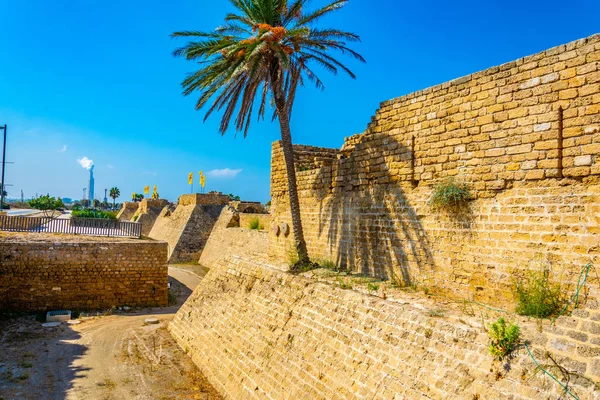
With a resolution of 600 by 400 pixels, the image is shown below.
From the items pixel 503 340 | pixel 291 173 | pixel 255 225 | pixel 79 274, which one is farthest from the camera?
pixel 255 225

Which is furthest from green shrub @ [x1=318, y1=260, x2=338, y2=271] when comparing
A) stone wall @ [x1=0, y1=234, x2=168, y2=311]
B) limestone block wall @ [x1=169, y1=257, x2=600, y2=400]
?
stone wall @ [x1=0, y1=234, x2=168, y2=311]

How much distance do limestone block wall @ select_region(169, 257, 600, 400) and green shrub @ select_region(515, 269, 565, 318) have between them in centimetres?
46

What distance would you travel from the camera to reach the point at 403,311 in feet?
→ 19.9

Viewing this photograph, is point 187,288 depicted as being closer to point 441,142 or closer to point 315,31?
Result: point 315,31

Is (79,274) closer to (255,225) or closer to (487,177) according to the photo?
(255,225)

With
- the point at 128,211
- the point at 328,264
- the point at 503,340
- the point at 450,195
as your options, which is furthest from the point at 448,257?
the point at 128,211

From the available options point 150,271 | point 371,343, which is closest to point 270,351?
point 371,343

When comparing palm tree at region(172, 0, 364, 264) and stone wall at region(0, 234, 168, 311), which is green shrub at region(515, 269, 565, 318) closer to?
palm tree at region(172, 0, 364, 264)

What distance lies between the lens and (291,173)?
1085cm

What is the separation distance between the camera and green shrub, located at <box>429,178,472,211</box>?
6.86m

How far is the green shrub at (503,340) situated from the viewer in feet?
14.8

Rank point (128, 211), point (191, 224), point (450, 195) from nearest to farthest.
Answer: point (450, 195)
point (191, 224)
point (128, 211)

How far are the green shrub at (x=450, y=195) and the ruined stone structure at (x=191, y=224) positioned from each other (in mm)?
23628

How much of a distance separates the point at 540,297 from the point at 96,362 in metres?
9.77
